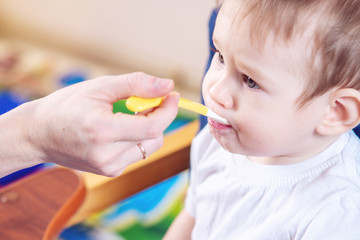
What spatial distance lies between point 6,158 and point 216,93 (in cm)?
35

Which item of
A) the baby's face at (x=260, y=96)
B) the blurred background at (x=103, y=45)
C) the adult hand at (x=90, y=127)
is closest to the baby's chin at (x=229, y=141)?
the baby's face at (x=260, y=96)

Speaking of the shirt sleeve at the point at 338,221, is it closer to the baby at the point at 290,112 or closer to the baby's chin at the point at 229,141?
the baby at the point at 290,112

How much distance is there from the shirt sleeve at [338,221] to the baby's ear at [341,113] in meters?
0.10

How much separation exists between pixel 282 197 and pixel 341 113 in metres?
0.16

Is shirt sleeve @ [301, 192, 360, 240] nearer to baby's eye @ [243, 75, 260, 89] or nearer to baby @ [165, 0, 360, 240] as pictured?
baby @ [165, 0, 360, 240]

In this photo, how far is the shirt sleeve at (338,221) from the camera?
0.62m

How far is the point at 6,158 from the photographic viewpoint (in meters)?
0.72

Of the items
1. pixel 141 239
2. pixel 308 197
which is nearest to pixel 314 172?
pixel 308 197

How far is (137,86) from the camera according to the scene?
0.63m

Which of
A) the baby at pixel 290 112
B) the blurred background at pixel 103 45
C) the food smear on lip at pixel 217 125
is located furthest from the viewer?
the blurred background at pixel 103 45

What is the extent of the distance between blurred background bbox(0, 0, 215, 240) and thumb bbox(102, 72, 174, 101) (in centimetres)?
92

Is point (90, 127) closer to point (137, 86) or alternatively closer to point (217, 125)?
point (137, 86)

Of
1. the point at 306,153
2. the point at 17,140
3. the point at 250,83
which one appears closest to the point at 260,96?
the point at 250,83

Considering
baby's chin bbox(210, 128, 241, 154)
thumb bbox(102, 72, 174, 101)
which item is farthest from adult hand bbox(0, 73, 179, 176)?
baby's chin bbox(210, 128, 241, 154)
